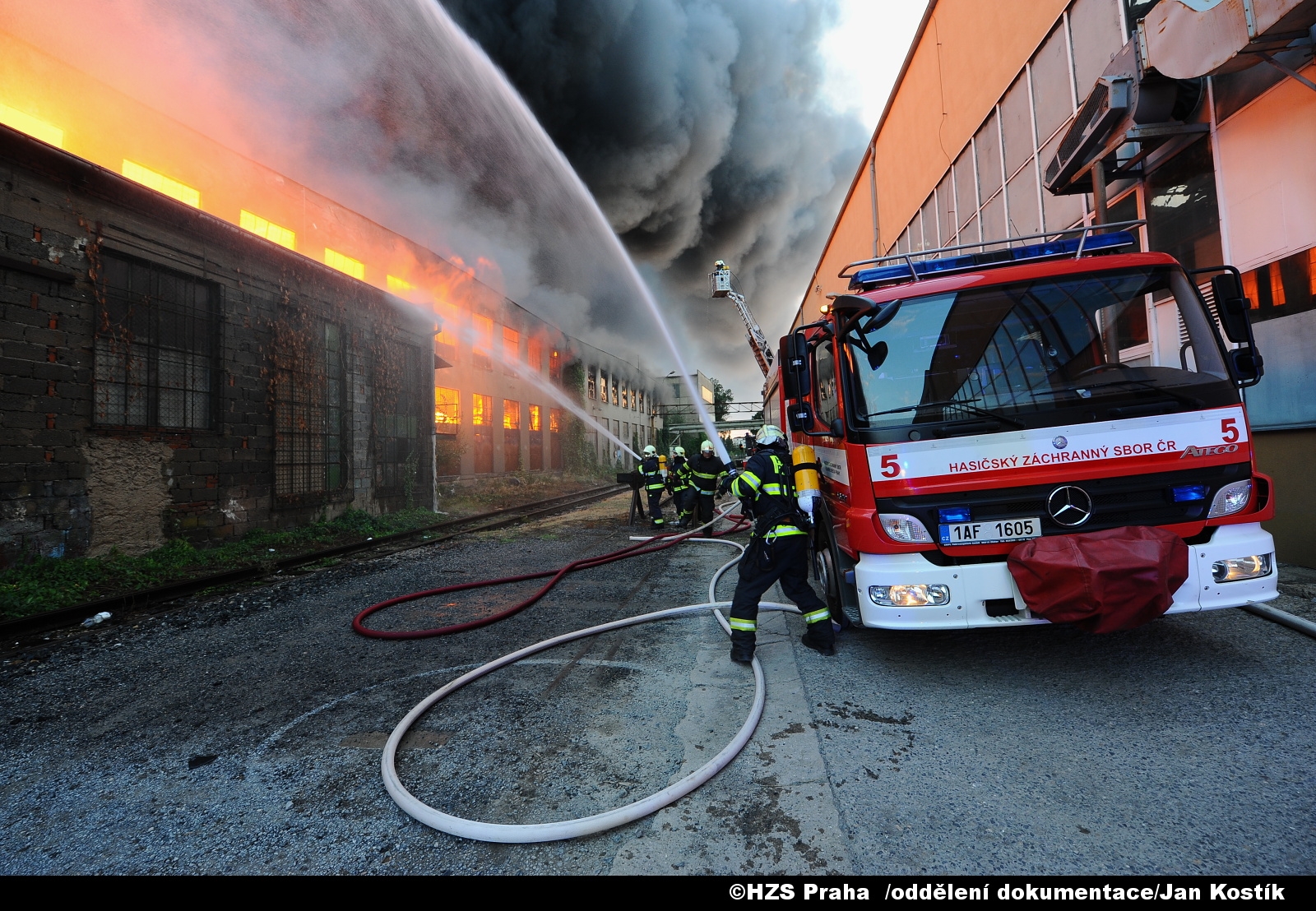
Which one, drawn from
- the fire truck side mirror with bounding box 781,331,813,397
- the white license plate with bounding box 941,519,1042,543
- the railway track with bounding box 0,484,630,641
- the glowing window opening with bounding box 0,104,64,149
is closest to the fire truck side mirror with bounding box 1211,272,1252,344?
the white license plate with bounding box 941,519,1042,543

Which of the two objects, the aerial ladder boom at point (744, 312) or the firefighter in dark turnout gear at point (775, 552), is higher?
the aerial ladder boom at point (744, 312)

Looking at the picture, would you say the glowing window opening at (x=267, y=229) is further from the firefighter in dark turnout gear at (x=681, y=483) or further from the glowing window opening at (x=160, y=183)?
the firefighter in dark turnout gear at (x=681, y=483)

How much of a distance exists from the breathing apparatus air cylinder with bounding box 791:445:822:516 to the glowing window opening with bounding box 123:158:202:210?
35.6 feet

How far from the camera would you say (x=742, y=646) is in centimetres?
370

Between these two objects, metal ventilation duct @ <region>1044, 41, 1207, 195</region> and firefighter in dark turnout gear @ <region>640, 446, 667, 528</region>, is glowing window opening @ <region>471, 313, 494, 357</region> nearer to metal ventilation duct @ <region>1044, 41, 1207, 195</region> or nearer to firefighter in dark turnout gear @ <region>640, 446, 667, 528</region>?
firefighter in dark turnout gear @ <region>640, 446, 667, 528</region>

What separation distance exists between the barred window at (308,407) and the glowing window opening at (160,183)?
2.49 meters

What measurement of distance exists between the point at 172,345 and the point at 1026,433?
34.2 feet

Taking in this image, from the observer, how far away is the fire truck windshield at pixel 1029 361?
3125 millimetres

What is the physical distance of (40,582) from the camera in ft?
19.7

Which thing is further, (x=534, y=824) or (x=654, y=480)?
(x=654, y=480)

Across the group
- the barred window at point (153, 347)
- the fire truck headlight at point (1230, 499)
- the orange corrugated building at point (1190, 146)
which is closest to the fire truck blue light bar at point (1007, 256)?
the orange corrugated building at point (1190, 146)

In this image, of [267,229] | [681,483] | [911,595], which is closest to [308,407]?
[267,229]

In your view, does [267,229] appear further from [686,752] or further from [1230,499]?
[1230,499]

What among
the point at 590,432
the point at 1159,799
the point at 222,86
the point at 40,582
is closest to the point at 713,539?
the point at 1159,799
